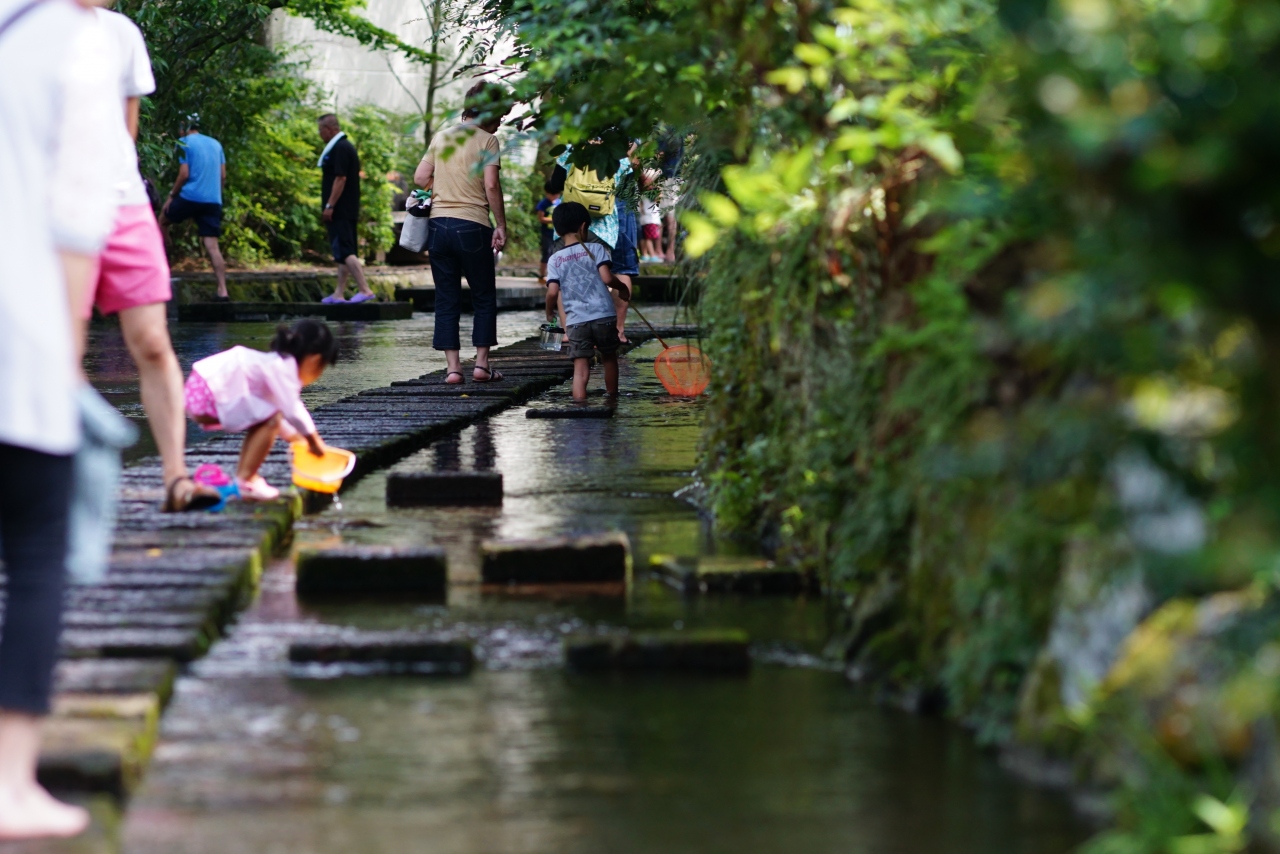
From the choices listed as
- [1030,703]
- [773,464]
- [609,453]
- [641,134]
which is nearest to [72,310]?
[1030,703]

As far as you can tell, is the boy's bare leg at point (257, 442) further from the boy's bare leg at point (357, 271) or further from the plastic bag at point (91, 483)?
the boy's bare leg at point (357, 271)

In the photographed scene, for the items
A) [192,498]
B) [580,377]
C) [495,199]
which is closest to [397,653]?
[192,498]

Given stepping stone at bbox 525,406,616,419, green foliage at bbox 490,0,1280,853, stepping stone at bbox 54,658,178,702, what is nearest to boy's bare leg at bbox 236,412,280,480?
green foliage at bbox 490,0,1280,853

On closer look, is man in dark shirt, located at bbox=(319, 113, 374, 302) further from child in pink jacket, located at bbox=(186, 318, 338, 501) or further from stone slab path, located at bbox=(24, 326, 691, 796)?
child in pink jacket, located at bbox=(186, 318, 338, 501)

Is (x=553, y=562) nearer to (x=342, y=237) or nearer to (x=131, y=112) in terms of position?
(x=131, y=112)

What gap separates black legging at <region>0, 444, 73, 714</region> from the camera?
3.12 metres

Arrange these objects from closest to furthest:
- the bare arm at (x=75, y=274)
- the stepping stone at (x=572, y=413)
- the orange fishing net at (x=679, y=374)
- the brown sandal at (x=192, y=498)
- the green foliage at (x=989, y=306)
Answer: the green foliage at (x=989, y=306) → the bare arm at (x=75, y=274) → the brown sandal at (x=192, y=498) → the stepping stone at (x=572, y=413) → the orange fishing net at (x=679, y=374)

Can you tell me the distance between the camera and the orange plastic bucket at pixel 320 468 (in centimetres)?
627

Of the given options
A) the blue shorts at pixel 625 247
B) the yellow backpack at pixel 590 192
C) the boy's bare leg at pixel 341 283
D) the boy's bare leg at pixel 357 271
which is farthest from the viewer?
the boy's bare leg at pixel 341 283

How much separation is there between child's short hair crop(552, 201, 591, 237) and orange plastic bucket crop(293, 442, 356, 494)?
361 centimetres

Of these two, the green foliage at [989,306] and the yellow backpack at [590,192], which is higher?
the yellow backpack at [590,192]

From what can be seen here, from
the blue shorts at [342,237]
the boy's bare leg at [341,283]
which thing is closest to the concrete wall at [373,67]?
the boy's bare leg at [341,283]

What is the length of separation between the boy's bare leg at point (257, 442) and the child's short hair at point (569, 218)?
388 centimetres

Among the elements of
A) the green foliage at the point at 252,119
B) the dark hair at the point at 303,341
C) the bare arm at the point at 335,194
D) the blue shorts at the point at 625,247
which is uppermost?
the green foliage at the point at 252,119
